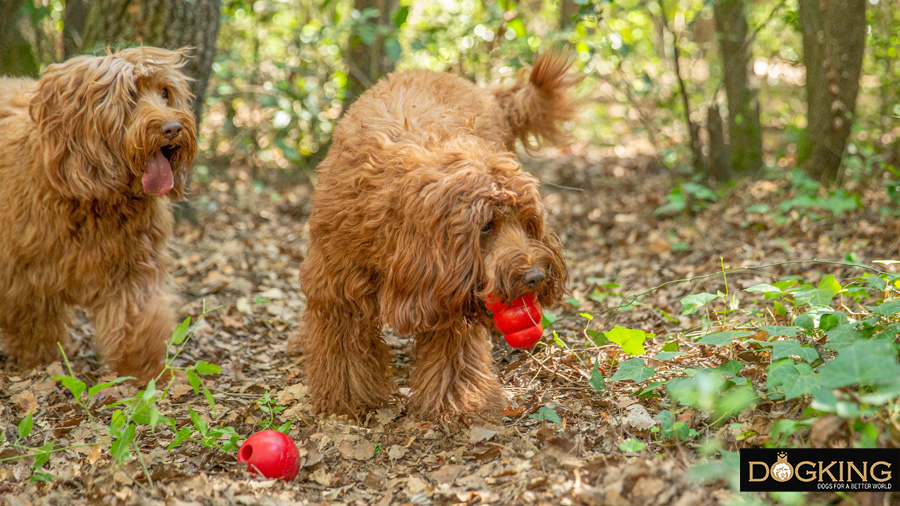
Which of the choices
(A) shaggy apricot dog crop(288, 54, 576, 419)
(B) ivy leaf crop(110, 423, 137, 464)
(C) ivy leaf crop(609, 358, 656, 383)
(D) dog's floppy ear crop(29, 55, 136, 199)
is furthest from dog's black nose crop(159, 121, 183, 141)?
(C) ivy leaf crop(609, 358, 656, 383)

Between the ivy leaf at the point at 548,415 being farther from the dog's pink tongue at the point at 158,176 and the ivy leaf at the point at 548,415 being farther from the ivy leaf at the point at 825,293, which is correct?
the dog's pink tongue at the point at 158,176

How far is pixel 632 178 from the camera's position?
9109 mm

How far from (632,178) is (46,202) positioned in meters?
6.60

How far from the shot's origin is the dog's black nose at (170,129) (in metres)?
4.22

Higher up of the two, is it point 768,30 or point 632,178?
point 768,30

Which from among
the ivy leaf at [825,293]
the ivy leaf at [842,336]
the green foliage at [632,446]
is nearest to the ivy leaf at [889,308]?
the ivy leaf at [842,336]

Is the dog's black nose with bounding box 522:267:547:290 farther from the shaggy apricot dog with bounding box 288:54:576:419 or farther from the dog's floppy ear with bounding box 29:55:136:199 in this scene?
the dog's floppy ear with bounding box 29:55:136:199

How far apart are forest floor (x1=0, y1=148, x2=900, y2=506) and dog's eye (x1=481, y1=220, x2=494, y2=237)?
3.28 feet

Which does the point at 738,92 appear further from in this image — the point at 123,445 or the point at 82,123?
the point at 123,445

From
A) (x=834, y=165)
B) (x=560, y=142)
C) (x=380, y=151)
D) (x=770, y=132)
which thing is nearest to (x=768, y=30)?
(x=770, y=132)

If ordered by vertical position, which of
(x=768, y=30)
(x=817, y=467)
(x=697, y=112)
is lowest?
(x=817, y=467)

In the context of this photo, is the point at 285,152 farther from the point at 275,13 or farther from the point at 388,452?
the point at 388,452

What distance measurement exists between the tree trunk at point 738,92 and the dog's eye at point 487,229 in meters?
5.12

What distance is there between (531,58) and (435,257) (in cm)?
496
